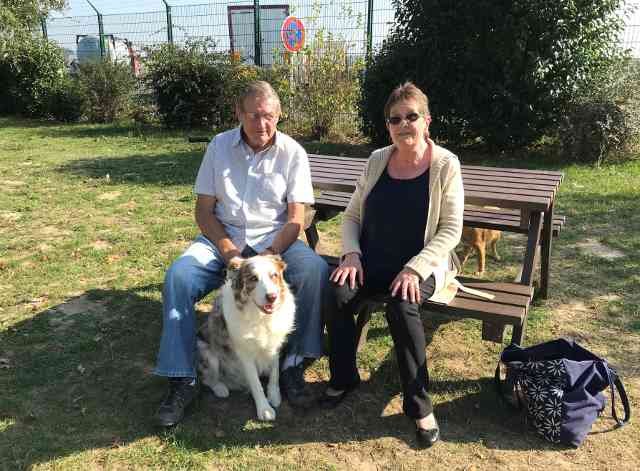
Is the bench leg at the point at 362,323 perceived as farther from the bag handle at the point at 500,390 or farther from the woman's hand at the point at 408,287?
the bag handle at the point at 500,390

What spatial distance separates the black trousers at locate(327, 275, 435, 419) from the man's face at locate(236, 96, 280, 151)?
1071 mm

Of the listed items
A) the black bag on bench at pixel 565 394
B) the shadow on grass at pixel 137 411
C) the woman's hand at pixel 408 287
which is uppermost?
the woman's hand at pixel 408 287

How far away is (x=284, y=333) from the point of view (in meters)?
3.13

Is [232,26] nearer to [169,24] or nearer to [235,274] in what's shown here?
[169,24]

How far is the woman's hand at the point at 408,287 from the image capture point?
2848mm

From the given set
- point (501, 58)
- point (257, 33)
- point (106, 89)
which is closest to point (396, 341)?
point (501, 58)

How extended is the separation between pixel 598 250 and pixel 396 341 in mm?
3360

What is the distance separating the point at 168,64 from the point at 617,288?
461 inches

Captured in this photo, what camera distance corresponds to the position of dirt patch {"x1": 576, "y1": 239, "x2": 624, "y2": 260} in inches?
202

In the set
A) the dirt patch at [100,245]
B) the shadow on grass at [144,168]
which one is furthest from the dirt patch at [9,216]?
the shadow on grass at [144,168]

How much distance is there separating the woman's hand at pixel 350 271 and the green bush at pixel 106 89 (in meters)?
13.3

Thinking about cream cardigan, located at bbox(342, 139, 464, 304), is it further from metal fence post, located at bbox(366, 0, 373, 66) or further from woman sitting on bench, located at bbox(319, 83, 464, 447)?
metal fence post, located at bbox(366, 0, 373, 66)

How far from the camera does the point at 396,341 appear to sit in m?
2.87

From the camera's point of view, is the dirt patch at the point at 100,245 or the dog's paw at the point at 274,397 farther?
the dirt patch at the point at 100,245
